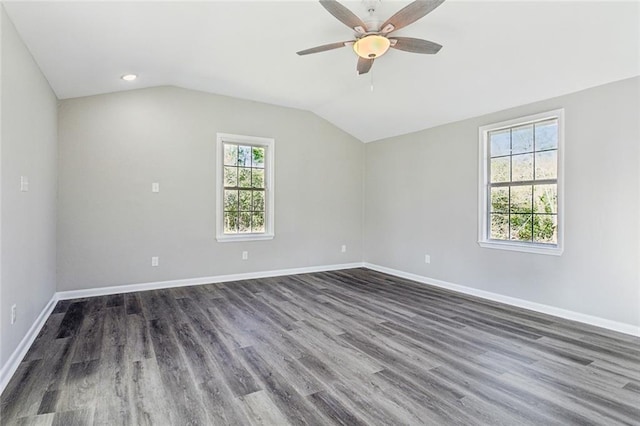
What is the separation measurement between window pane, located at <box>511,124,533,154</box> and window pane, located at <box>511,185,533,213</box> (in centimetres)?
46

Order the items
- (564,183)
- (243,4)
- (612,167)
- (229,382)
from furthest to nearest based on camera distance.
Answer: (564,183), (612,167), (243,4), (229,382)

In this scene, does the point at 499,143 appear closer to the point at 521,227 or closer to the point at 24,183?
the point at 521,227

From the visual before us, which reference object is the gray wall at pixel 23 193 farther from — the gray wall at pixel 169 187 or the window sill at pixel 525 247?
the window sill at pixel 525 247

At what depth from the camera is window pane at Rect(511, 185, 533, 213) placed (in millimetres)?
4047

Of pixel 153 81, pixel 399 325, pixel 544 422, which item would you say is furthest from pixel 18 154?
pixel 544 422

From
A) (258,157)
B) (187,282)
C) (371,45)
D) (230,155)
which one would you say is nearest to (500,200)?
(371,45)

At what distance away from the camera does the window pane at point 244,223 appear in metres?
5.44

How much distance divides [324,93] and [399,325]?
11.2 feet

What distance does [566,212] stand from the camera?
3613 millimetres

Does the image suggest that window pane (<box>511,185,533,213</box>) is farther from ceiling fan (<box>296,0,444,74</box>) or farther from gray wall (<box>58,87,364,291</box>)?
gray wall (<box>58,87,364,291</box>)

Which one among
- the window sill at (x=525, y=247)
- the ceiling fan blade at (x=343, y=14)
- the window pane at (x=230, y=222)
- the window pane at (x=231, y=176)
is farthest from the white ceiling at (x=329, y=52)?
the window pane at (x=230, y=222)

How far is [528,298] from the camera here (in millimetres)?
3941

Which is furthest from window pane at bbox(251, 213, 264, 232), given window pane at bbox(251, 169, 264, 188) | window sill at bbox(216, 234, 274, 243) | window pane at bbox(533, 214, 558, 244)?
window pane at bbox(533, 214, 558, 244)

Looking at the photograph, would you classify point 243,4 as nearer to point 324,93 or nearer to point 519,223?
point 324,93
